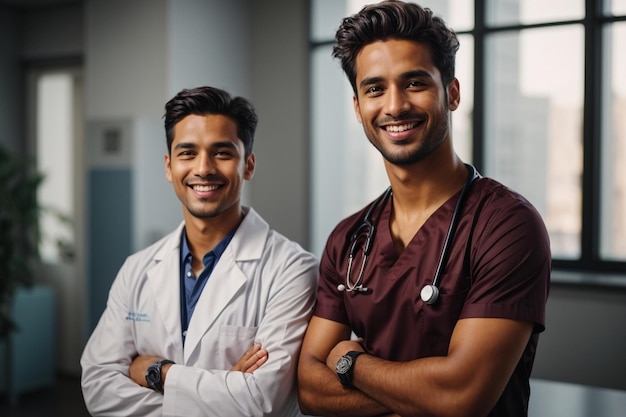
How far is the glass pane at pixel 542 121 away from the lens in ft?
12.4

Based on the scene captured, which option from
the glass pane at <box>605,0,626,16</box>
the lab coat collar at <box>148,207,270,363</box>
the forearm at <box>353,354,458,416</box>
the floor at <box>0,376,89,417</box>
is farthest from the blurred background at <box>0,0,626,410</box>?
the forearm at <box>353,354,458,416</box>

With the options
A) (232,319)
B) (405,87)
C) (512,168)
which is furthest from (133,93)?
(405,87)

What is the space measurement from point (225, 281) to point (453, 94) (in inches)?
29.5

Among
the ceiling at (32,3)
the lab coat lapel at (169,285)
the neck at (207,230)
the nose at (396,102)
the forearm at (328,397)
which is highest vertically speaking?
the ceiling at (32,3)

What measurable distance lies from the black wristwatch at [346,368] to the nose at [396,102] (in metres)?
0.54

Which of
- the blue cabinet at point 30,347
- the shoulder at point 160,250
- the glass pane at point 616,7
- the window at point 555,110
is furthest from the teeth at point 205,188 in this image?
the blue cabinet at point 30,347

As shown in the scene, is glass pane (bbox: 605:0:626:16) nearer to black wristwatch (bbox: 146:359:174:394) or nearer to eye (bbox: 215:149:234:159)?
eye (bbox: 215:149:234:159)

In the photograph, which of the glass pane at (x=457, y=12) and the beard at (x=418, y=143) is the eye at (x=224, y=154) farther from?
the glass pane at (x=457, y=12)

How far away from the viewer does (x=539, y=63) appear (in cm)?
388

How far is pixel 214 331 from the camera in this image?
1764 millimetres

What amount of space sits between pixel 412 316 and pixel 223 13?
10.5 feet

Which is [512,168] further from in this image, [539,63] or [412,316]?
[412,316]

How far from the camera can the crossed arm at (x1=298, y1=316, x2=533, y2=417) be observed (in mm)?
1360

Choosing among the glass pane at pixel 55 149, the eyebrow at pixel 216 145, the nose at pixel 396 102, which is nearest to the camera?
the nose at pixel 396 102
